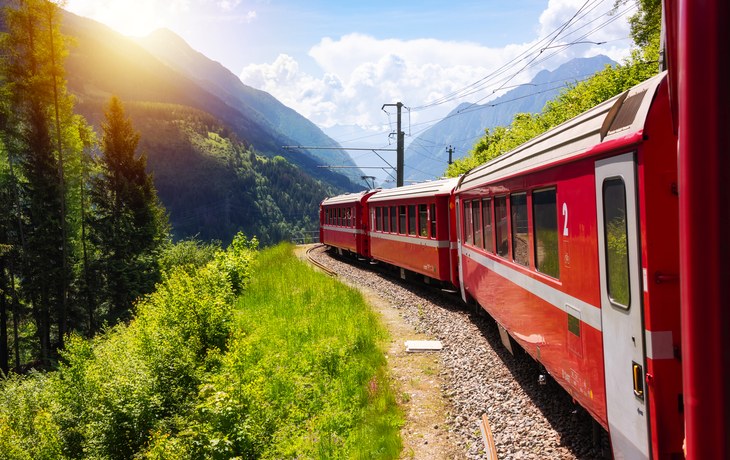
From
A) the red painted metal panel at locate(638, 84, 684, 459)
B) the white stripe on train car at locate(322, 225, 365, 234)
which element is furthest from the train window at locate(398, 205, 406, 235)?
the red painted metal panel at locate(638, 84, 684, 459)

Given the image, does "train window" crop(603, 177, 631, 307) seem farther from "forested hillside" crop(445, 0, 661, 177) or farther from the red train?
"forested hillside" crop(445, 0, 661, 177)

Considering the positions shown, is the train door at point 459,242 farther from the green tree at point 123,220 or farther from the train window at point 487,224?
the green tree at point 123,220

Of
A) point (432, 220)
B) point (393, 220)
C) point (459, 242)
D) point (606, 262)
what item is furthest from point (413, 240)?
point (606, 262)

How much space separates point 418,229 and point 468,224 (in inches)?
140

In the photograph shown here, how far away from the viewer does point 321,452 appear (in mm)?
5586

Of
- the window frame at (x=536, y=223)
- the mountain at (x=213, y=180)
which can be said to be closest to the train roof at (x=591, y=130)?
the window frame at (x=536, y=223)

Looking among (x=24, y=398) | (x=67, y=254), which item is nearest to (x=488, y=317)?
(x=24, y=398)

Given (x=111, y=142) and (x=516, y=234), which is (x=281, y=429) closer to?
(x=516, y=234)

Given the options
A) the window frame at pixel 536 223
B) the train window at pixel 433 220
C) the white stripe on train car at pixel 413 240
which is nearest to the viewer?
the window frame at pixel 536 223

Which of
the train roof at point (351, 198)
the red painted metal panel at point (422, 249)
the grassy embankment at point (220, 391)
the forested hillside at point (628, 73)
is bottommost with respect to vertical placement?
the grassy embankment at point (220, 391)

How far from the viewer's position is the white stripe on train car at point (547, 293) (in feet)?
12.4

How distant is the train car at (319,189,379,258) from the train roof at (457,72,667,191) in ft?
43.7

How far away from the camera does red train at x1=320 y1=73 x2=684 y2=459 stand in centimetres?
286

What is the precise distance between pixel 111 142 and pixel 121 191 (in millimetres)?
4323
